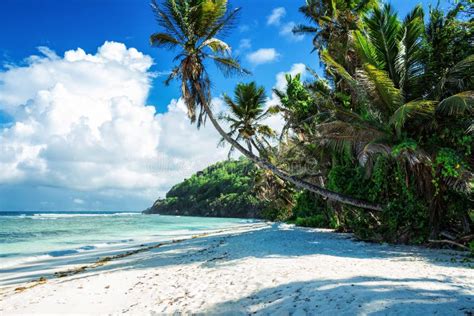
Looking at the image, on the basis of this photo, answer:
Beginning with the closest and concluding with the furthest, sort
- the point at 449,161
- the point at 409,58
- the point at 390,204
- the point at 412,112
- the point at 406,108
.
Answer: the point at 449,161
the point at 406,108
the point at 412,112
the point at 409,58
the point at 390,204

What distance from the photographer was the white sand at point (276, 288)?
3670 millimetres

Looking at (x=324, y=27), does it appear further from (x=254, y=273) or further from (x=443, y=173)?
(x=254, y=273)

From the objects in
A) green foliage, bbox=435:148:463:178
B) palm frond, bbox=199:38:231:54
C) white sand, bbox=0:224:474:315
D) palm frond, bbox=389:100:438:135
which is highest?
palm frond, bbox=199:38:231:54

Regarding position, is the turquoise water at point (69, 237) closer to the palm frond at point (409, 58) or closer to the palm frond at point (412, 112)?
the palm frond at point (412, 112)

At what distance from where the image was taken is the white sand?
144 inches

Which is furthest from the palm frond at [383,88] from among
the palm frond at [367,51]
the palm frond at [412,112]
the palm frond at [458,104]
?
the palm frond at [458,104]

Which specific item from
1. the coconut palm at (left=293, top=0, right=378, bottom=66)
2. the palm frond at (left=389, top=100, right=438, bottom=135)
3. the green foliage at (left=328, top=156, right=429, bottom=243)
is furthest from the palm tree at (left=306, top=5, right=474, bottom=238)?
the coconut palm at (left=293, top=0, right=378, bottom=66)

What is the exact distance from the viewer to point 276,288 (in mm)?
4637

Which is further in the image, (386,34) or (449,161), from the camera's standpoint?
(386,34)

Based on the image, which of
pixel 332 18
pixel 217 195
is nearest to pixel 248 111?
pixel 332 18

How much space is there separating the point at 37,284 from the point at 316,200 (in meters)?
17.6

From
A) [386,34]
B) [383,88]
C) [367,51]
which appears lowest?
[383,88]

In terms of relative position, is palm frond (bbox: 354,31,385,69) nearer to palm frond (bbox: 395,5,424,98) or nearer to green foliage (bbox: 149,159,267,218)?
palm frond (bbox: 395,5,424,98)

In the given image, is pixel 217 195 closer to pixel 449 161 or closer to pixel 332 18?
pixel 332 18
